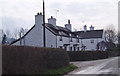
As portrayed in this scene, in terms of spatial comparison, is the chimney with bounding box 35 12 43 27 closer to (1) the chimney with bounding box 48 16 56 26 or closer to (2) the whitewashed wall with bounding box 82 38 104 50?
(1) the chimney with bounding box 48 16 56 26

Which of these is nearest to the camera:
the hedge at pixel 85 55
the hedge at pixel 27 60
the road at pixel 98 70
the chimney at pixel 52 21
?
the hedge at pixel 27 60

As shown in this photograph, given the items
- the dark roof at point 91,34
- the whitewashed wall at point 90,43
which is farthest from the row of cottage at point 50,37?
the dark roof at point 91,34

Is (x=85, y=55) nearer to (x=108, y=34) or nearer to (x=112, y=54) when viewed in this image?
(x=112, y=54)

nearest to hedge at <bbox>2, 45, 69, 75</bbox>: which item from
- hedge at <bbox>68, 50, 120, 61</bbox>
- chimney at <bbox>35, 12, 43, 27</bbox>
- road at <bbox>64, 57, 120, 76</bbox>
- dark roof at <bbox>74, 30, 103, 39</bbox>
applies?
road at <bbox>64, 57, 120, 76</bbox>

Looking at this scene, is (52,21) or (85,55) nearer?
(85,55)

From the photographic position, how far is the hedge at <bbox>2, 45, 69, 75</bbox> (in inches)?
720

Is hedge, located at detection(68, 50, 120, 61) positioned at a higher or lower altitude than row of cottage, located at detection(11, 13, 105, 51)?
lower

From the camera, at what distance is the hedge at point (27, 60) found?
18283mm

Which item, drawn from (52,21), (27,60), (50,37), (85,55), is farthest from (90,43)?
(27,60)

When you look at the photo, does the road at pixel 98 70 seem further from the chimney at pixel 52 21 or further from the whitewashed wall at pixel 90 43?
the whitewashed wall at pixel 90 43

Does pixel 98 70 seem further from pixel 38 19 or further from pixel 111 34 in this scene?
pixel 111 34

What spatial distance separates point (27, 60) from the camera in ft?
70.8

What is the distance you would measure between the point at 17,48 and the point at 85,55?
40.1 metres

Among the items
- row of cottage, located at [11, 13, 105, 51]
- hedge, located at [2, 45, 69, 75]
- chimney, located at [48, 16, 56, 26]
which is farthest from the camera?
chimney, located at [48, 16, 56, 26]
